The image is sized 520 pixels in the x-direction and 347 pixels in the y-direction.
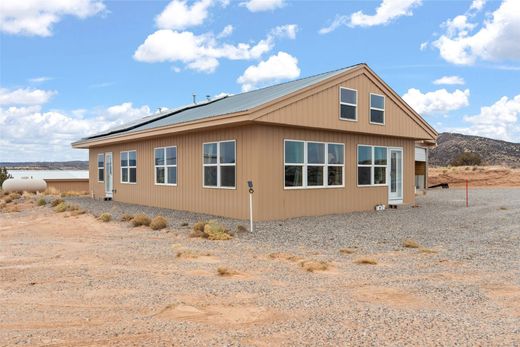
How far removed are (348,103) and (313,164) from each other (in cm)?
237

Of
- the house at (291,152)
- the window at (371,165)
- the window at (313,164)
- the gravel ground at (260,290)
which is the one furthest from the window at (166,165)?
the window at (371,165)

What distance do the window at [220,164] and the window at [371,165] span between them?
4.75m

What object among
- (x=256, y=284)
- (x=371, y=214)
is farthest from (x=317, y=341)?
(x=371, y=214)

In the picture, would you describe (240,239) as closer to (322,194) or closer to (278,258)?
(278,258)

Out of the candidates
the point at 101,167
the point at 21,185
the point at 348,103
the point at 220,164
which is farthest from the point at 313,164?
the point at 21,185

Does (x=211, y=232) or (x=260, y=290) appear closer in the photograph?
(x=260, y=290)

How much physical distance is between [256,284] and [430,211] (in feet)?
37.5

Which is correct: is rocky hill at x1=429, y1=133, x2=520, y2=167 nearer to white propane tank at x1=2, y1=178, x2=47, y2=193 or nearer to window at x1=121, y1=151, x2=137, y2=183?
window at x1=121, y1=151, x2=137, y2=183

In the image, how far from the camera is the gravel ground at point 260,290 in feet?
14.3

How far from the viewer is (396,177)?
17547mm

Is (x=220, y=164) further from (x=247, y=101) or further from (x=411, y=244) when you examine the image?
(x=411, y=244)

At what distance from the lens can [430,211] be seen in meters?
15.9

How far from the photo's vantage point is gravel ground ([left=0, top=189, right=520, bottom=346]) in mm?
4344

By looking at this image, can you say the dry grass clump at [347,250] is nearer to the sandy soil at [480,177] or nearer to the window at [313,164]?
the window at [313,164]
